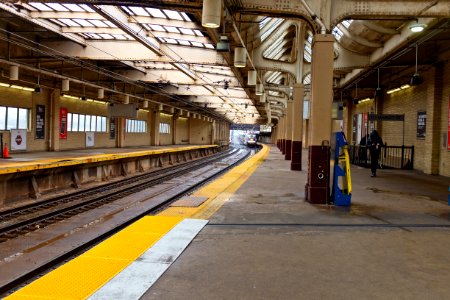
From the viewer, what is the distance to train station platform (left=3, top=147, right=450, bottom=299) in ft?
13.6

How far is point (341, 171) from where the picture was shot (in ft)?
31.1

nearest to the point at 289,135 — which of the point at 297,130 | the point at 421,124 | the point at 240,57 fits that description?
the point at 297,130

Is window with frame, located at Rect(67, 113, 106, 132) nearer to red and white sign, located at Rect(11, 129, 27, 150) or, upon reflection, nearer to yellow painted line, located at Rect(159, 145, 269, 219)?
red and white sign, located at Rect(11, 129, 27, 150)

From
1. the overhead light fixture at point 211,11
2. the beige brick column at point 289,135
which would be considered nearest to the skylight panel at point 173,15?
the overhead light fixture at point 211,11

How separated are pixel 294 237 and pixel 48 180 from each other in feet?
38.1

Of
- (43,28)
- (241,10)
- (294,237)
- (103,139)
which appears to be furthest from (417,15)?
(103,139)

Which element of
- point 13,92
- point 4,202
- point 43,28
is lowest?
point 4,202

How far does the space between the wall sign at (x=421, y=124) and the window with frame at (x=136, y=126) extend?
24797mm

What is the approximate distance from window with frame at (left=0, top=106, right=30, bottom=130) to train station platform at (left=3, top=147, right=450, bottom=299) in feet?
52.6

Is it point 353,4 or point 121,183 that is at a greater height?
point 353,4

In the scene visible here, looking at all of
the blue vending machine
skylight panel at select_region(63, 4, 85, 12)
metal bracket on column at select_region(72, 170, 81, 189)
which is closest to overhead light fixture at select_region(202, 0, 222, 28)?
the blue vending machine

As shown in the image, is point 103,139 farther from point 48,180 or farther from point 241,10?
point 241,10

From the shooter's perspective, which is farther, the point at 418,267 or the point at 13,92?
the point at 13,92

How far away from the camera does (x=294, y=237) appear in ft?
20.7
